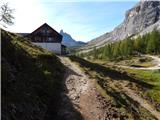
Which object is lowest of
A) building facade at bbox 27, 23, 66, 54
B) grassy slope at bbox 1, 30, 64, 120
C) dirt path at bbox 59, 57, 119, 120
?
dirt path at bbox 59, 57, 119, 120

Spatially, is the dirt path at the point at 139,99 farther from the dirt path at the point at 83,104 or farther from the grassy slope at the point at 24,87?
the grassy slope at the point at 24,87

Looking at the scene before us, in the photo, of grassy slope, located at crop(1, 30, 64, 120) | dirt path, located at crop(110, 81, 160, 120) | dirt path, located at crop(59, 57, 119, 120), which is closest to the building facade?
dirt path, located at crop(110, 81, 160, 120)

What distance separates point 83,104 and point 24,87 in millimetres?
7025

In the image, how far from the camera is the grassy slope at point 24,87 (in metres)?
26.7

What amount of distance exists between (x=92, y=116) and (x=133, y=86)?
22.3 meters

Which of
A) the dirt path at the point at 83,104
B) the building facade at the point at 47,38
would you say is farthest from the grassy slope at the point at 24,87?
the building facade at the point at 47,38

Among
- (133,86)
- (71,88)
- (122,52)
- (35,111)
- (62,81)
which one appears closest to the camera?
(35,111)

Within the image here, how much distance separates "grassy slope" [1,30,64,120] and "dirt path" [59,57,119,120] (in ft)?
4.22

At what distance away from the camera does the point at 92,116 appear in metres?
33.3

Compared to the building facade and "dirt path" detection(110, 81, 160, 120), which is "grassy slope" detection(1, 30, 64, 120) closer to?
"dirt path" detection(110, 81, 160, 120)

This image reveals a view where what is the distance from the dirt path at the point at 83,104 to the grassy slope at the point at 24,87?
4.22ft

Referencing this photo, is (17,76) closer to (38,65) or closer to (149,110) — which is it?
(38,65)

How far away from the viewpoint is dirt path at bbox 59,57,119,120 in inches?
1303

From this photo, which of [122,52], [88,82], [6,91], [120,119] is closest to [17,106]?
[6,91]
